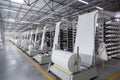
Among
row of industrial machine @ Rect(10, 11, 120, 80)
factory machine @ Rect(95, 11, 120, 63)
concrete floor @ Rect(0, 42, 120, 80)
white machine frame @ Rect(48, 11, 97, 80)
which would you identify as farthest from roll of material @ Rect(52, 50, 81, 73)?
factory machine @ Rect(95, 11, 120, 63)

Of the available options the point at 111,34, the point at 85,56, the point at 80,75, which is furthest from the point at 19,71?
the point at 111,34

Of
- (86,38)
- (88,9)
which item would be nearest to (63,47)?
(86,38)

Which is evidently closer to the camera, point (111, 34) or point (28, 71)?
point (28, 71)

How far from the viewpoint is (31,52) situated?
6246mm

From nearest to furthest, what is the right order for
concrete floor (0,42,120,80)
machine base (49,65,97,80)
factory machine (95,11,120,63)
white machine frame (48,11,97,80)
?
machine base (49,65,97,80) < white machine frame (48,11,97,80) < concrete floor (0,42,120,80) < factory machine (95,11,120,63)

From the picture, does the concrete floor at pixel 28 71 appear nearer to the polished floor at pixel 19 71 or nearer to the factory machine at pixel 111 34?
the polished floor at pixel 19 71

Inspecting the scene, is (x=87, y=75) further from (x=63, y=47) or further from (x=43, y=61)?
(x=63, y=47)

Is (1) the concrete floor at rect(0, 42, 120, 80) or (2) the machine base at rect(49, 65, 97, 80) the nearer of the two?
(2) the machine base at rect(49, 65, 97, 80)

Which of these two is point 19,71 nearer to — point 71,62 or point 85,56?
point 71,62

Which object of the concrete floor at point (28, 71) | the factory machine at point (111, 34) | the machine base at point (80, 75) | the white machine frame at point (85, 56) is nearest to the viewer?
the machine base at point (80, 75)

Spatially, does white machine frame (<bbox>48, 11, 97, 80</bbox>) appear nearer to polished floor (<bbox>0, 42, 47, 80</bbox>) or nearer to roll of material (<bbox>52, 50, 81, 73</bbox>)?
roll of material (<bbox>52, 50, 81, 73</bbox>)

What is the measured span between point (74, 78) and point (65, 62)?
470mm

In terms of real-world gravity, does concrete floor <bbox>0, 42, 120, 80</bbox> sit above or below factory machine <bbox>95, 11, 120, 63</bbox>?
below

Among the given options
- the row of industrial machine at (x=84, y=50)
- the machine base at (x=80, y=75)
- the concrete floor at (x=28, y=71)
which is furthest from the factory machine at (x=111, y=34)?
the machine base at (x=80, y=75)
